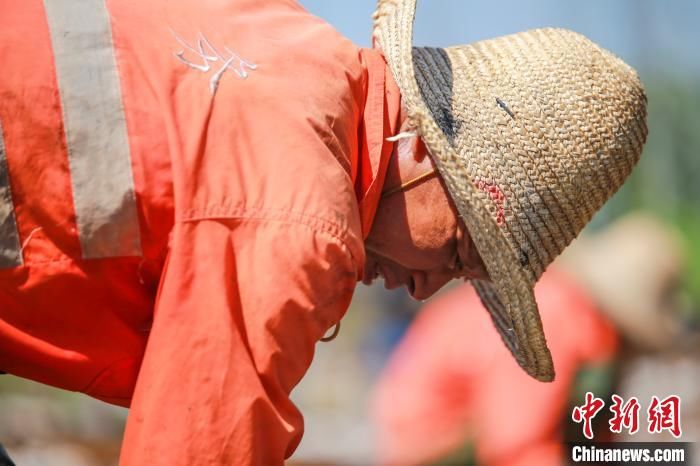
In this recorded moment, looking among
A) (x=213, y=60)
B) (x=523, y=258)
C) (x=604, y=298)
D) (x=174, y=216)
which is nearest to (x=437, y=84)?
(x=523, y=258)

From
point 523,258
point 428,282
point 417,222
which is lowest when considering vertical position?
point 428,282

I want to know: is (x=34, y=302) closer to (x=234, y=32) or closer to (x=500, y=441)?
(x=234, y=32)

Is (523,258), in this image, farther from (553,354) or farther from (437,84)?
(553,354)

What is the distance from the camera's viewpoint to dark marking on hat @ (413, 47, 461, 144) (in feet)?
5.75

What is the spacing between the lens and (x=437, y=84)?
180 centimetres

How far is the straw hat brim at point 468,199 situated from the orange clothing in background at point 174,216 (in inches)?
7.8

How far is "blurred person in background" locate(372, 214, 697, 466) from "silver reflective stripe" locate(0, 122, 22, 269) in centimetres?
198

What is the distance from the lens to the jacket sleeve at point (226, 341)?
1.31 metres

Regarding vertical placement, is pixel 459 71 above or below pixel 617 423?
above

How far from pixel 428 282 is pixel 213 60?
71 cm

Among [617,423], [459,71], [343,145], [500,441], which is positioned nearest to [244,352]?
[343,145]

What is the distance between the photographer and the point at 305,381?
4.03 meters

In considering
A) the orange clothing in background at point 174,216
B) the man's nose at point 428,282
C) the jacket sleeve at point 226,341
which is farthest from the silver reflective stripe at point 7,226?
the man's nose at point 428,282

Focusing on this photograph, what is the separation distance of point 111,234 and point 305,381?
2680 millimetres
